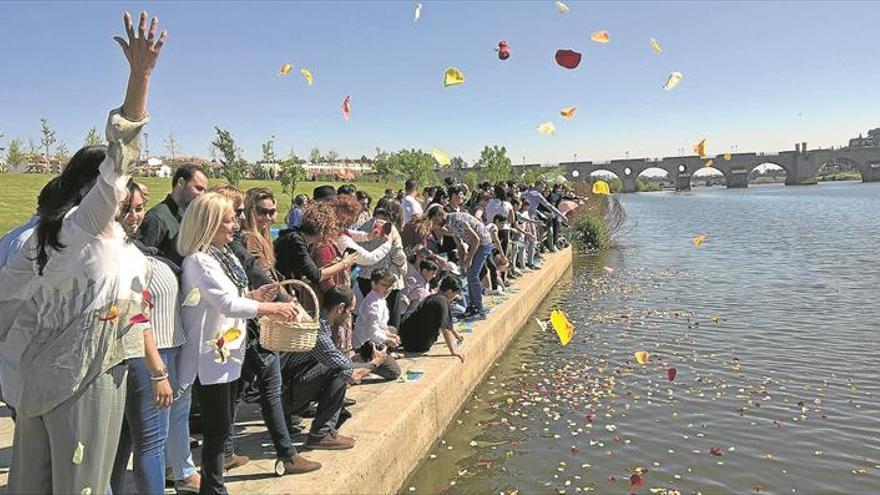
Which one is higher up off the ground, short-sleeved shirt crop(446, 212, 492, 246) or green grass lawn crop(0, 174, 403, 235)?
green grass lawn crop(0, 174, 403, 235)

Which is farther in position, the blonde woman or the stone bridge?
the stone bridge

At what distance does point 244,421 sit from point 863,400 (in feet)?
20.3

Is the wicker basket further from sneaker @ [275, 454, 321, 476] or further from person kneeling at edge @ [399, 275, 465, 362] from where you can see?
person kneeling at edge @ [399, 275, 465, 362]

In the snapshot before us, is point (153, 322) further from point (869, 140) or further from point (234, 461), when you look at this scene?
point (869, 140)

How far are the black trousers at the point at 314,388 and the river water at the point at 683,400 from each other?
1.08 metres

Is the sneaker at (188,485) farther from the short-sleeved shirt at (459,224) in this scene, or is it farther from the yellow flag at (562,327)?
the yellow flag at (562,327)

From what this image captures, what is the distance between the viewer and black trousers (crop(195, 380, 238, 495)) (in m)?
3.63

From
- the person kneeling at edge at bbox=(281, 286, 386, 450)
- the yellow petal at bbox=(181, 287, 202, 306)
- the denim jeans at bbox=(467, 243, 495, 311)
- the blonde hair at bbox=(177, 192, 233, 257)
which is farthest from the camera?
the denim jeans at bbox=(467, 243, 495, 311)

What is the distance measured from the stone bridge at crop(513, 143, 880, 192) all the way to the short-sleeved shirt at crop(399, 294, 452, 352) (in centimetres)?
9802

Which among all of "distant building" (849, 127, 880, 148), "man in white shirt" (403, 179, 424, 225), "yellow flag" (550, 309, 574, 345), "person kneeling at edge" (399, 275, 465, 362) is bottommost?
"yellow flag" (550, 309, 574, 345)

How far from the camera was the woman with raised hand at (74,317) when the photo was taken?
250 centimetres

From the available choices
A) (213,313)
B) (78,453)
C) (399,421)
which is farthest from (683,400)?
(78,453)

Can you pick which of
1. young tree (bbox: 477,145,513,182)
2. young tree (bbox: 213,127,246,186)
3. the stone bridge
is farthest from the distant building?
young tree (bbox: 213,127,246,186)

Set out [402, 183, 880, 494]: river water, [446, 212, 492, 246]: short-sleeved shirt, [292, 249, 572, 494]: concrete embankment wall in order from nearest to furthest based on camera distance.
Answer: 1. [292, 249, 572, 494]: concrete embankment wall
2. [402, 183, 880, 494]: river water
3. [446, 212, 492, 246]: short-sleeved shirt
